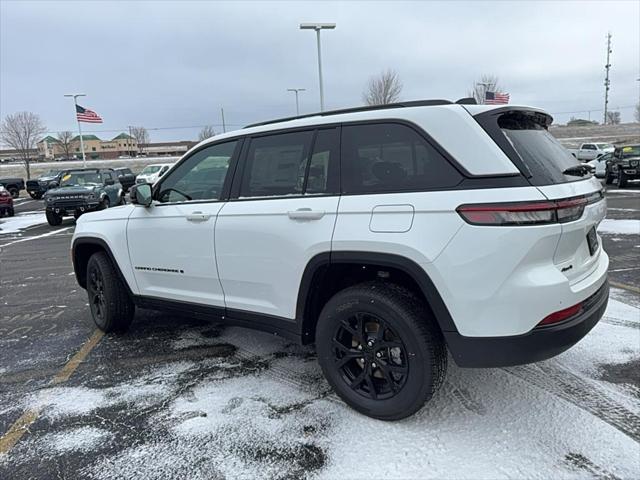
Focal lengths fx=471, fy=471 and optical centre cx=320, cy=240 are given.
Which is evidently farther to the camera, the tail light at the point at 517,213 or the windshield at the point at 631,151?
the windshield at the point at 631,151

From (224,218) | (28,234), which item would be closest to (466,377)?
(224,218)

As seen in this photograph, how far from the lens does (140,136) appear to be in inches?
3524

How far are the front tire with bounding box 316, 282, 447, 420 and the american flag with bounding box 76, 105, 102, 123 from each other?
34987 millimetres

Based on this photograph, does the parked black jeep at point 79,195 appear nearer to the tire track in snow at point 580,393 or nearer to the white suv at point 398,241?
the white suv at point 398,241

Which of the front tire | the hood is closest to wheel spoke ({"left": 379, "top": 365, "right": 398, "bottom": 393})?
the front tire

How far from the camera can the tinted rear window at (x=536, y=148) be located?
8.22 ft

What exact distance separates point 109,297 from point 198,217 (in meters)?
1.52

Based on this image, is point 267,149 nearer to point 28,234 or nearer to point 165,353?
point 165,353

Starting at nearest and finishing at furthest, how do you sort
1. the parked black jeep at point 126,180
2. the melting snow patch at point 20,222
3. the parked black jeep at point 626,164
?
the melting snow patch at point 20,222 → the parked black jeep at point 126,180 → the parked black jeep at point 626,164

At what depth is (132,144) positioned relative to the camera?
329 ft

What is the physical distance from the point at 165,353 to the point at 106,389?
693 mm

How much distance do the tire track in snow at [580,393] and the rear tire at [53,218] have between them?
47.8 ft

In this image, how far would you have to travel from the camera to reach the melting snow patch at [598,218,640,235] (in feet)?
29.0

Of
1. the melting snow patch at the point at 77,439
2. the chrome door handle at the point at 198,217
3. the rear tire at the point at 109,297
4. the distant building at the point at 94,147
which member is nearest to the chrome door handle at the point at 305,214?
the chrome door handle at the point at 198,217
